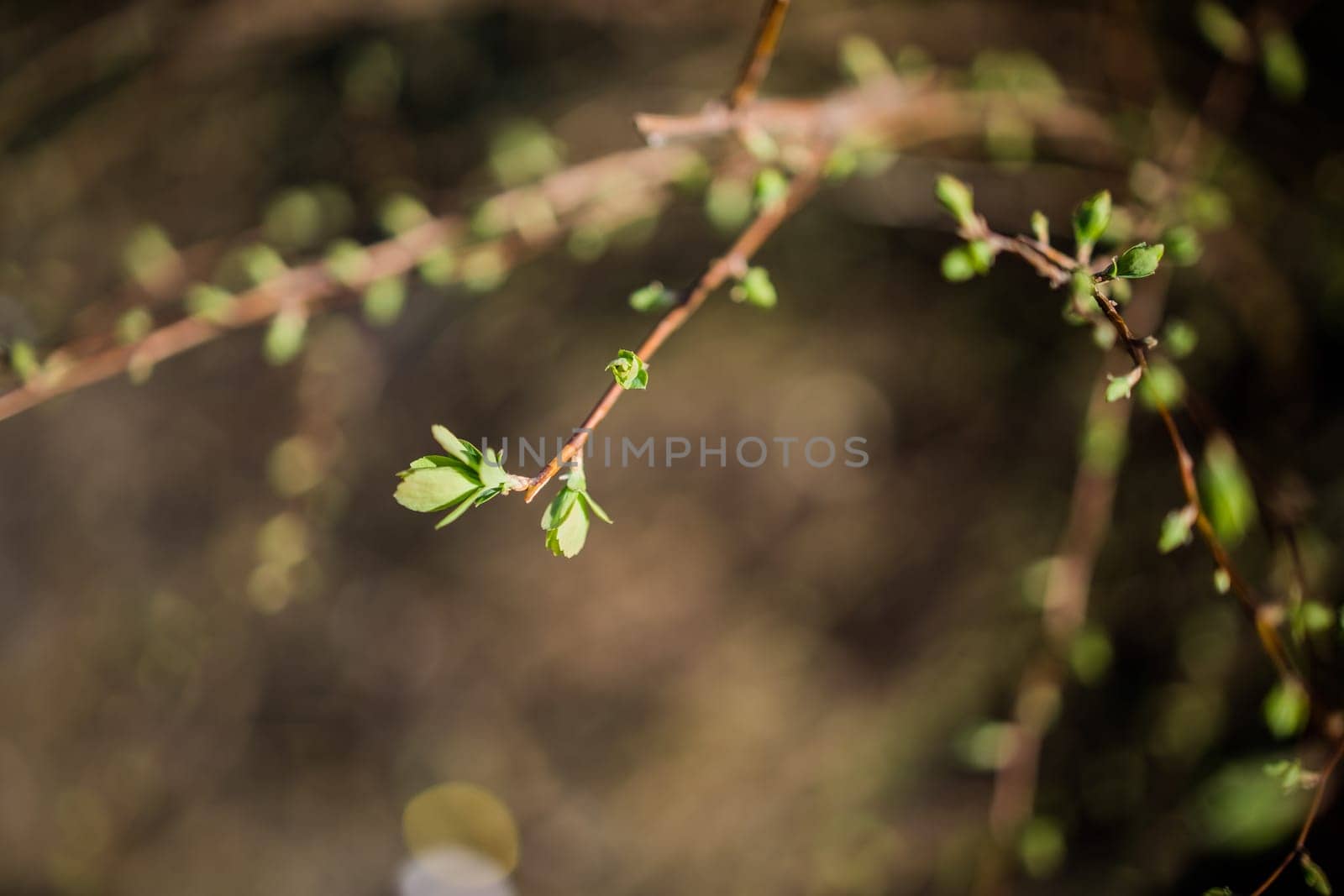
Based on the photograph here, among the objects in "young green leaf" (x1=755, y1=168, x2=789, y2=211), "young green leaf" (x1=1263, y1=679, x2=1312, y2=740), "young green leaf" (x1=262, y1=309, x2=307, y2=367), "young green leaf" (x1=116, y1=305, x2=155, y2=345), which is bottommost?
"young green leaf" (x1=1263, y1=679, x2=1312, y2=740)

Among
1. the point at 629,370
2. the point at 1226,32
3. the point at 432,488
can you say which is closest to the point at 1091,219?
the point at 629,370

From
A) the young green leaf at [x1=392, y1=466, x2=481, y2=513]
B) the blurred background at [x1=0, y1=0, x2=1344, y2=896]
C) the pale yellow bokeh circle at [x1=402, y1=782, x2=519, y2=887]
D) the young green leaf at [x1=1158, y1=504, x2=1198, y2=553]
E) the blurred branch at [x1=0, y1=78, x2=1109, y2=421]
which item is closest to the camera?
the young green leaf at [x1=392, y1=466, x2=481, y2=513]

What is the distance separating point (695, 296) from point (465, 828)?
1.13 m

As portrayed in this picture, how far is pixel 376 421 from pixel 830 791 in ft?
3.00

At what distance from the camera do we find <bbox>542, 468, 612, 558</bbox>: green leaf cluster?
34 centimetres

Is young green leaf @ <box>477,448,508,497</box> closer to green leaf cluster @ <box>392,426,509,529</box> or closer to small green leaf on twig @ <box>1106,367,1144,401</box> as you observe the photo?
green leaf cluster @ <box>392,426,509,529</box>

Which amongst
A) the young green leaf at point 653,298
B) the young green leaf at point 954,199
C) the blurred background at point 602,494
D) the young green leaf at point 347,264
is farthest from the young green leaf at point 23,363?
the young green leaf at point 954,199

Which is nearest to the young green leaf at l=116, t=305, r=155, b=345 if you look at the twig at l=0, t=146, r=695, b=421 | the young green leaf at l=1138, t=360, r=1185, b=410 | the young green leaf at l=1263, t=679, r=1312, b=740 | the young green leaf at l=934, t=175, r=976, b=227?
the twig at l=0, t=146, r=695, b=421

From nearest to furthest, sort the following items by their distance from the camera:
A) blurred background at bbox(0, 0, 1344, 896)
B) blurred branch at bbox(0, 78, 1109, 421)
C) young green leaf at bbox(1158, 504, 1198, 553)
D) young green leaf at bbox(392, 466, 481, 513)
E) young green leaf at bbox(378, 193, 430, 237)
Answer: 1. young green leaf at bbox(392, 466, 481, 513)
2. young green leaf at bbox(1158, 504, 1198, 553)
3. blurred branch at bbox(0, 78, 1109, 421)
4. young green leaf at bbox(378, 193, 430, 237)
5. blurred background at bbox(0, 0, 1344, 896)

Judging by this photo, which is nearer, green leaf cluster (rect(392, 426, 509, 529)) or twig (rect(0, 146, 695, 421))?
green leaf cluster (rect(392, 426, 509, 529))

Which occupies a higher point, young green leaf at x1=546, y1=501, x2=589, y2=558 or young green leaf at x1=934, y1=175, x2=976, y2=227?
young green leaf at x1=934, y1=175, x2=976, y2=227

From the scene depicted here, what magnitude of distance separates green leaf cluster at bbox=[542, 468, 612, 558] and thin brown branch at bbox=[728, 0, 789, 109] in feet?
0.92

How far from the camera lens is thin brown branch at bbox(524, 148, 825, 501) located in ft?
1.13

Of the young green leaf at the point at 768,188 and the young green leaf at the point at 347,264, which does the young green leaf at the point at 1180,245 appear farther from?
the young green leaf at the point at 347,264
